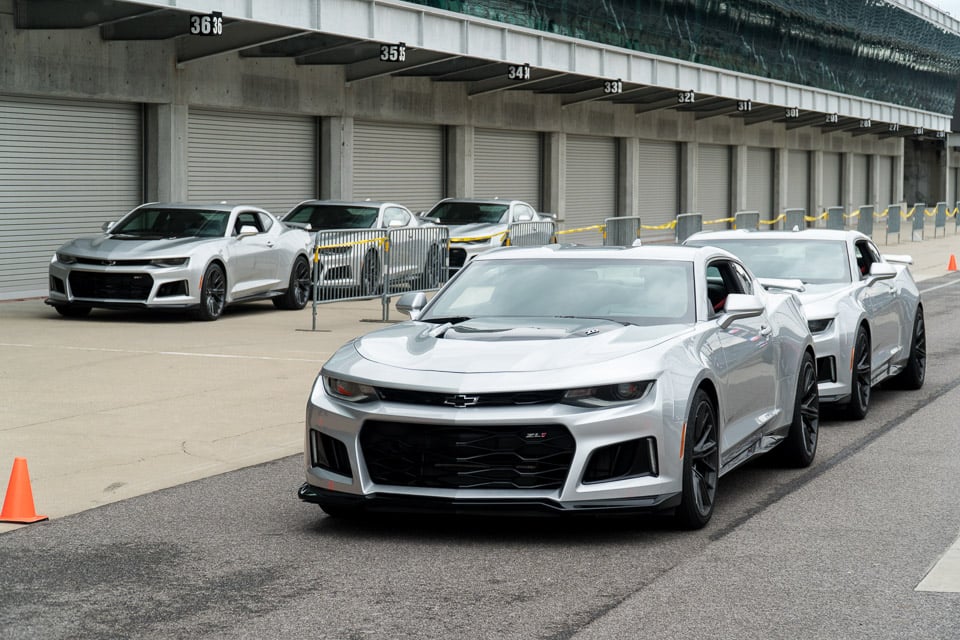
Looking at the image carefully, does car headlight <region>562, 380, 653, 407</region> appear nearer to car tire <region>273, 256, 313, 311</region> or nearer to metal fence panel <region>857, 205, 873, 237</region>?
car tire <region>273, 256, 313, 311</region>

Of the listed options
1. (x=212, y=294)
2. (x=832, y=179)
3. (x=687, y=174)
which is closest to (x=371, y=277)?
(x=212, y=294)

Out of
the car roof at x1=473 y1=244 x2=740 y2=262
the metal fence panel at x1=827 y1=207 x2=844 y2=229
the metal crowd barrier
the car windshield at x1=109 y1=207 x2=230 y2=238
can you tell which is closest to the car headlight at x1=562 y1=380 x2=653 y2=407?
the car roof at x1=473 y1=244 x2=740 y2=262

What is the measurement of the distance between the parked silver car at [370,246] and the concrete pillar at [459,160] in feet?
36.7

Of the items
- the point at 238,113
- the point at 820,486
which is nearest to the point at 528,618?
the point at 820,486

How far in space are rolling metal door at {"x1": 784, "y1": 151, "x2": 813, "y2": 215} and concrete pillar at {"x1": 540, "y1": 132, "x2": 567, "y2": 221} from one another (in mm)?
21216

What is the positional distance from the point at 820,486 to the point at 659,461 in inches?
81.1

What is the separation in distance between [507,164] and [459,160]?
2970 millimetres

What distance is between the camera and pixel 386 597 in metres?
→ 5.85

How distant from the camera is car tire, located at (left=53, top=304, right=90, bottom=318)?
61.3 ft

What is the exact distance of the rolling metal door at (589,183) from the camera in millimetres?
40781

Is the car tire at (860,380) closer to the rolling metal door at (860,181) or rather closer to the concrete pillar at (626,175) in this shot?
the concrete pillar at (626,175)

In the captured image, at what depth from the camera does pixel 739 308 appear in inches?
310

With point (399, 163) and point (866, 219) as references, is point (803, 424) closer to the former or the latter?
point (399, 163)

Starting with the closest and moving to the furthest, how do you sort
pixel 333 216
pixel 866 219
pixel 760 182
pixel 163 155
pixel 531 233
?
pixel 333 216 < pixel 531 233 < pixel 163 155 < pixel 866 219 < pixel 760 182
